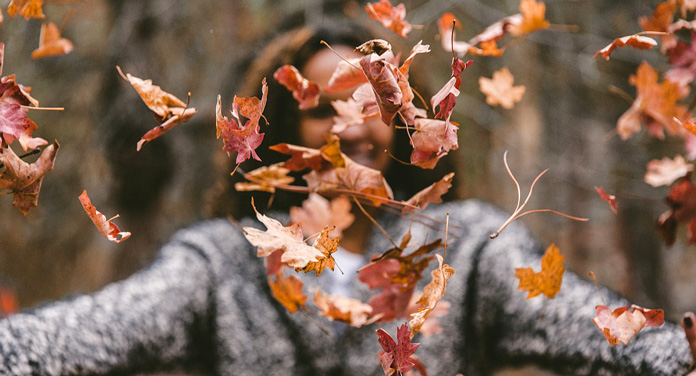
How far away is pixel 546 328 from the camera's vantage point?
0.55 m

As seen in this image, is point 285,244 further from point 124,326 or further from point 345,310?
point 124,326

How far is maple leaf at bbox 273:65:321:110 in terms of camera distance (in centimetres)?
33

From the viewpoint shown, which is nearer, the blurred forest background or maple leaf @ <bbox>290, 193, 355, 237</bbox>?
maple leaf @ <bbox>290, 193, 355, 237</bbox>

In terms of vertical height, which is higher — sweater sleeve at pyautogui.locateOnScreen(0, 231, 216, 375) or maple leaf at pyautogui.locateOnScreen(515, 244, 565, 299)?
maple leaf at pyautogui.locateOnScreen(515, 244, 565, 299)

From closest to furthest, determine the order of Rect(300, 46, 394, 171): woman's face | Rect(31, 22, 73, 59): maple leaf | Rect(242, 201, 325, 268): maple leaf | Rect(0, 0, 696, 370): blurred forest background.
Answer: Rect(242, 201, 325, 268): maple leaf < Rect(31, 22, 73, 59): maple leaf < Rect(300, 46, 394, 171): woman's face < Rect(0, 0, 696, 370): blurred forest background

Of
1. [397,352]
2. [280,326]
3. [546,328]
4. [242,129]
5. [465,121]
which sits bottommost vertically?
[465,121]

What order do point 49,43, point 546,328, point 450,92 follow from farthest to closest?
point 546,328
point 49,43
point 450,92

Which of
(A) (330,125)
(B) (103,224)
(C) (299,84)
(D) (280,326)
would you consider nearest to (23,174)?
(B) (103,224)

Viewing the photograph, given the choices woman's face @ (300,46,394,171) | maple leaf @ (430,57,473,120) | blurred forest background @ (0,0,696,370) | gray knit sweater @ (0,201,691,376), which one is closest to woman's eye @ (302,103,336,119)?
woman's face @ (300,46,394,171)

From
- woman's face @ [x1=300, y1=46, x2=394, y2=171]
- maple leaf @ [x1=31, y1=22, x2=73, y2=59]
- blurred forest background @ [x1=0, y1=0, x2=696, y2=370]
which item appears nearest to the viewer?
maple leaf @ [x1=31, y1=22, x2=73, y2=59]

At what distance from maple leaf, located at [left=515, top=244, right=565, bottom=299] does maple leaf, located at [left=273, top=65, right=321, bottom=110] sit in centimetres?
17

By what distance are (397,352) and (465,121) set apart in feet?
5.76

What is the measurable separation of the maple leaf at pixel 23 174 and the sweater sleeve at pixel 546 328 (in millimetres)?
415

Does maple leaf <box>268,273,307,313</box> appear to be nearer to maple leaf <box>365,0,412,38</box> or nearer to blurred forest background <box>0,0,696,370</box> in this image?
maple leaf <box>365,0,412,38</box>
